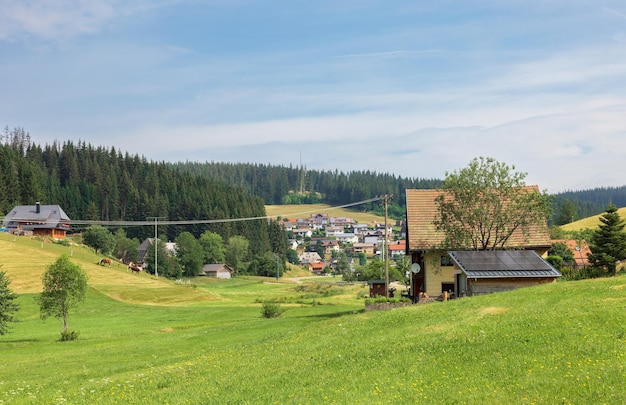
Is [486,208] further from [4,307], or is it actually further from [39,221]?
[39,221]

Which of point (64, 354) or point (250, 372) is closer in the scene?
point (250, 372)

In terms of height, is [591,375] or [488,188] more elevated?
[488,188]

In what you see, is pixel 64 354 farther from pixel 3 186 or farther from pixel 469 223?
pixel 3 186

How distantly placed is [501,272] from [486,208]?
8519 mm

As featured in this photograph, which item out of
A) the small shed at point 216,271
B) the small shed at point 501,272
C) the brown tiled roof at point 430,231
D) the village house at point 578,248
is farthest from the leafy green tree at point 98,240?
the small shed at point 501,272

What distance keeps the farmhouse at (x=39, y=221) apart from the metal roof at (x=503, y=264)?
109718 mm

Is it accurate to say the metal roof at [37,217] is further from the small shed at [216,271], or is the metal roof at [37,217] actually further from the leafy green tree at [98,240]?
the small shed at [216,271]

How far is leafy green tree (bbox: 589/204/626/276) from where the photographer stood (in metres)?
50.7

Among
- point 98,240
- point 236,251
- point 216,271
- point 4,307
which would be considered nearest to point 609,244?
point 4,307

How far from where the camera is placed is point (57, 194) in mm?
192125

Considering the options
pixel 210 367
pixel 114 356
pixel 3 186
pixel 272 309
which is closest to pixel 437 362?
pixel 210 367

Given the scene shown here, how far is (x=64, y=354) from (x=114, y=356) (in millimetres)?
5029

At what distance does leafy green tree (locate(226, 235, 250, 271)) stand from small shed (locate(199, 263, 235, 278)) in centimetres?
763

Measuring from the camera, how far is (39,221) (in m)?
132
